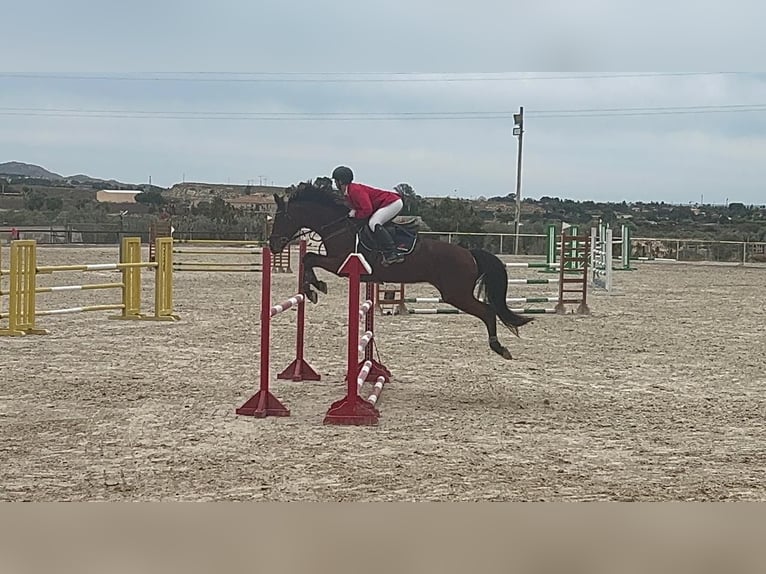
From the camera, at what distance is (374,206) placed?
688 cm

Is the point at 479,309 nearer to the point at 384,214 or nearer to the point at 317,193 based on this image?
the point at 384,214

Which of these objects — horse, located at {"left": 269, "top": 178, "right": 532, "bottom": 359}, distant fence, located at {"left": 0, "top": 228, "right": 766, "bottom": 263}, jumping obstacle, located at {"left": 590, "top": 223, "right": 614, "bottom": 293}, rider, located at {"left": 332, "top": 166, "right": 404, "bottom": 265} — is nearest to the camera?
rider, located at {"left": 332, "top": 166, "right": 404, "bottom": 265}

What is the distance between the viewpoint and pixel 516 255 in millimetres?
33125

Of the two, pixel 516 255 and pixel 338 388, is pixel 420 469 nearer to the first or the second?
pixel 338 388

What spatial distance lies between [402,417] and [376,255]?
Result: 127 centimetres

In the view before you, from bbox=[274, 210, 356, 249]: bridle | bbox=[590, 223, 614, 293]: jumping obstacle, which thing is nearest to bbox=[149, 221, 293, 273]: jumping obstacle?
bbox=[590, 223, 614, 293]: jumping obstacle

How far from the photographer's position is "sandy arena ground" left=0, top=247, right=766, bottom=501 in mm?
4492

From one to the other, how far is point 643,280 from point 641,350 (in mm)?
12958

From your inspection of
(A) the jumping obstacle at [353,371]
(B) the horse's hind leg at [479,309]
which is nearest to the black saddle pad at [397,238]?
(B) the horse's hind leg at [479,309]

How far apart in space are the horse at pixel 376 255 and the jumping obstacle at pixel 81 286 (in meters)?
4.14

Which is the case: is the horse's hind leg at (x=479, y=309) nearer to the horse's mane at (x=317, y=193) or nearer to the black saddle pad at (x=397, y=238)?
the black saddle pad at (x=397, y=238)

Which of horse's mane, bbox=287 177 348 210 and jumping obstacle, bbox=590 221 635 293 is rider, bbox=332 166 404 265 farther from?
jumping obstacle, bbox=590 221 635 293

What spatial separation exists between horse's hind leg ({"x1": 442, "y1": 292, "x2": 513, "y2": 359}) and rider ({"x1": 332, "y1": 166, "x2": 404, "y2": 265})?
0.54 meters

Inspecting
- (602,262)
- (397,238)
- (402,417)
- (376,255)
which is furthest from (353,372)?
(602,262)
